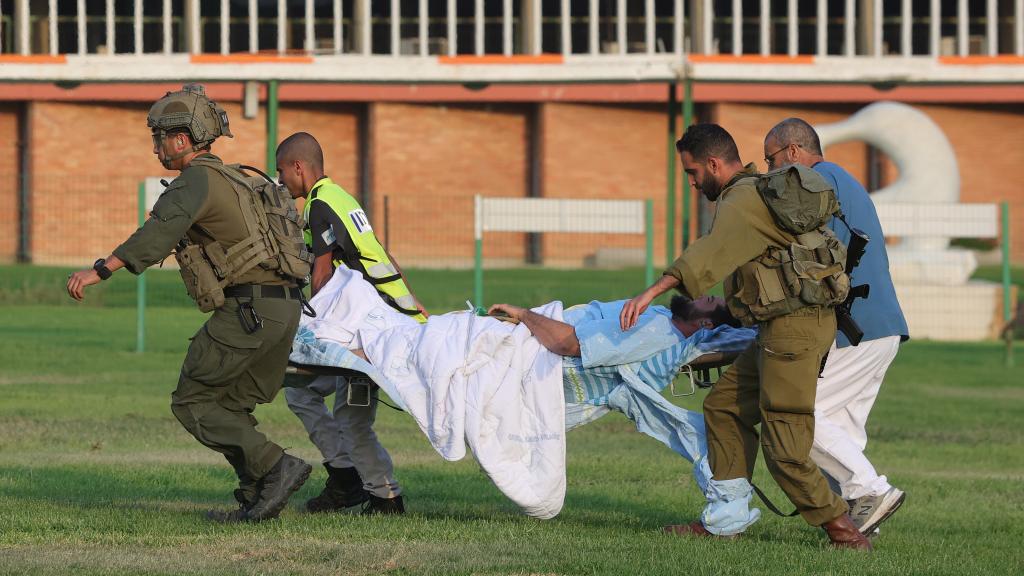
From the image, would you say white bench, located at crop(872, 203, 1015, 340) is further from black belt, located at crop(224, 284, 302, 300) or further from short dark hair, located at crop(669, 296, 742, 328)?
black belt, located at crop(224, 284, 302, 300)

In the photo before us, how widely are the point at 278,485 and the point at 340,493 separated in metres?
0.84

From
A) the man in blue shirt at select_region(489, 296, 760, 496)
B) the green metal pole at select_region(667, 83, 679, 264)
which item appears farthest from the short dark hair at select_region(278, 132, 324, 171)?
the green metal pole at select_region(667, 83, 679, 264)

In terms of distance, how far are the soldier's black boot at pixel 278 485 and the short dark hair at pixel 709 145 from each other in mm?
2370

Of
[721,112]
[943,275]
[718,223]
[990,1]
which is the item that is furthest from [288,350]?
[990,1]

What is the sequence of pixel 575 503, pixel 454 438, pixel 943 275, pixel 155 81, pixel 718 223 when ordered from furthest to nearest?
Answer: pixel 943 275, pixel 155 81, pixel 575 503, pixel 454 438, pixel 718 223

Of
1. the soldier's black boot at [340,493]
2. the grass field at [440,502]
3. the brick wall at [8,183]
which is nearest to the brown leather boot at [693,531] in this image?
the grass field at [440,502]

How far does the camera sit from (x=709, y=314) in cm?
765

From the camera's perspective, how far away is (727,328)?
25.2ft

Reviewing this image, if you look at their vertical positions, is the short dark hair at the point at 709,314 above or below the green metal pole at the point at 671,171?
below

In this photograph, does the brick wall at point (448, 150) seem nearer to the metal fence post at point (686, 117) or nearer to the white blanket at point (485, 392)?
the metal fence post at point (686, 117)

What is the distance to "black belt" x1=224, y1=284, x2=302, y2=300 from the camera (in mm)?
7238

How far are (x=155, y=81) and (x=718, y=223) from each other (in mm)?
11179

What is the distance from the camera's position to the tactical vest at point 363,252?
8.23m

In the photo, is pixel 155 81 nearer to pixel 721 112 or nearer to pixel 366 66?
pixel 366 66
